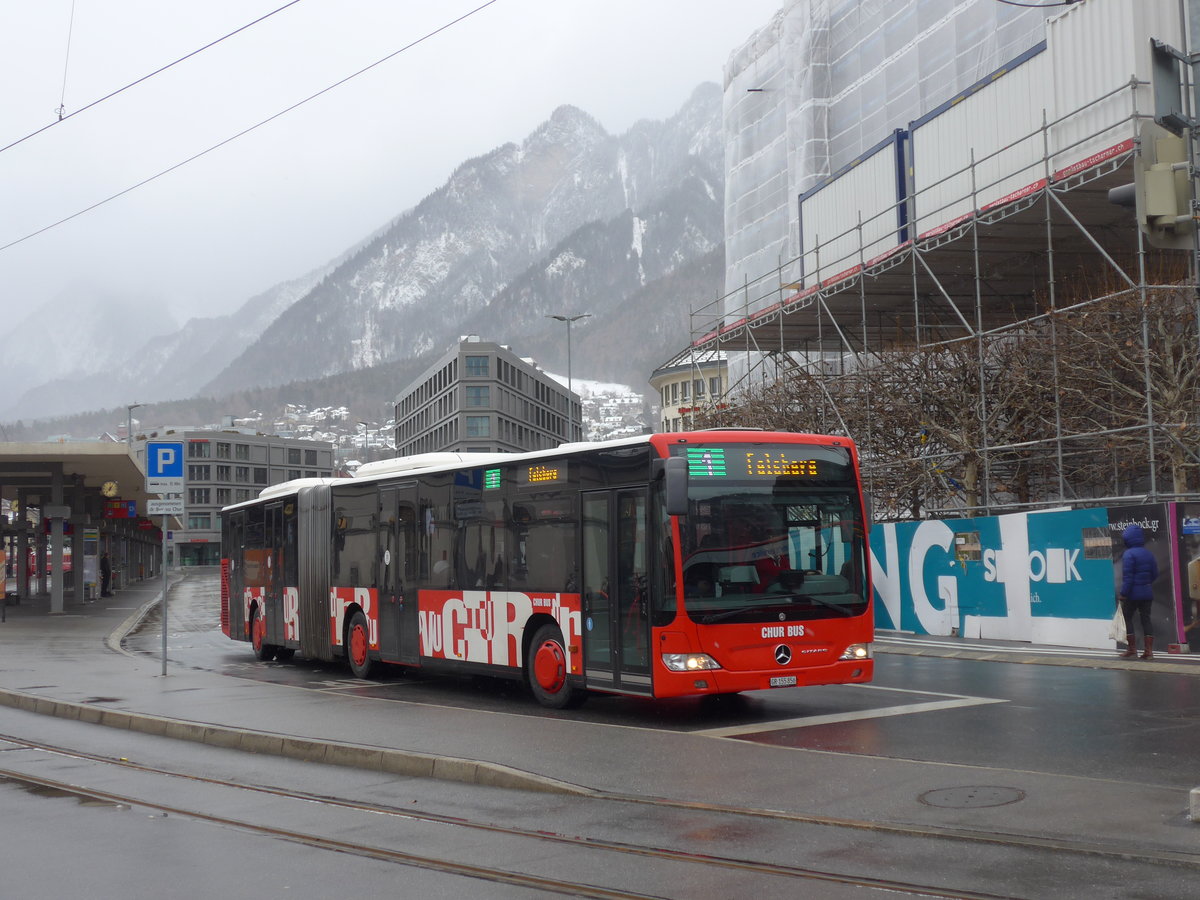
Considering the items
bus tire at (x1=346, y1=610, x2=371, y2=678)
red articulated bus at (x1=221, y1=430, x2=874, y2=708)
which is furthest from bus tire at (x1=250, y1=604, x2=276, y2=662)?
red articulated bus at (x1=221, y1=430, x2=874, y2=708)

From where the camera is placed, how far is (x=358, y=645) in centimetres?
1959

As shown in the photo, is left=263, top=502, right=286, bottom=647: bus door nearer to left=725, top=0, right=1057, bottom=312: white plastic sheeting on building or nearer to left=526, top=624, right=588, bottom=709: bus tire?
left=526, top=624, right=588, bottom=709: bus tire

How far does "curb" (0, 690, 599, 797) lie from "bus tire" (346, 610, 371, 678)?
4324 millimetres

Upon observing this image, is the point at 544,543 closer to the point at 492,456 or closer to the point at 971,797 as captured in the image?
the point at 492,456

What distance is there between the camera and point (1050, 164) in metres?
27.0

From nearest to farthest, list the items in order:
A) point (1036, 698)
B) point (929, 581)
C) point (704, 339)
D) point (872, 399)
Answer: point (1036, 698) → point (929, 581) → point (872, 399) → point (704, 339)

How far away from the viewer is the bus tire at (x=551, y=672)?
46.9ft

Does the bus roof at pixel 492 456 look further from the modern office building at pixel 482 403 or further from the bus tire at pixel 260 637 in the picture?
the modern office building at pixel 482 403

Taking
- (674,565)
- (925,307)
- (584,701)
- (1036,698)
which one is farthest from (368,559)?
(925,307)

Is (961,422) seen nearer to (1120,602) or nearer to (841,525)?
(1120,602)

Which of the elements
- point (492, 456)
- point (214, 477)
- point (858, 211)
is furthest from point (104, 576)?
point (214, 477)

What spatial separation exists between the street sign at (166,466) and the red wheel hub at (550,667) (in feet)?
25.4

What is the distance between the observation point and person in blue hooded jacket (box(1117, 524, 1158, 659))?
57.1ft

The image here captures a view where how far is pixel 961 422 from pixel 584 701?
1607 centimetres
